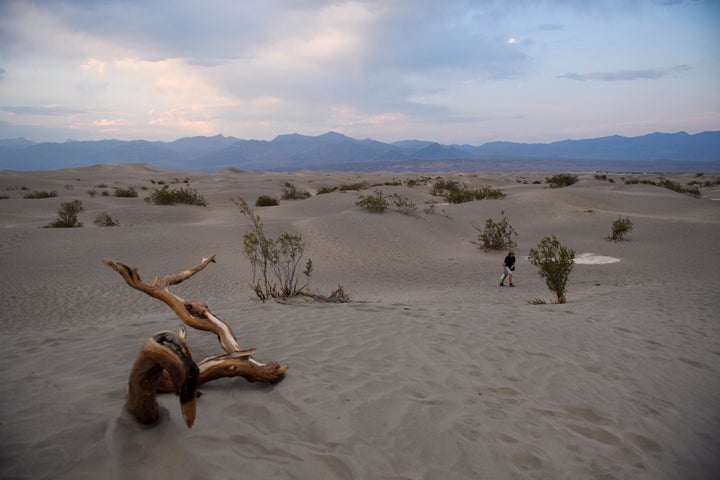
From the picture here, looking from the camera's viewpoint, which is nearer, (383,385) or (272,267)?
(383,385)

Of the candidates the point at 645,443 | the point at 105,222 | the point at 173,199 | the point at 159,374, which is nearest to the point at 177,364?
the point at 159,374

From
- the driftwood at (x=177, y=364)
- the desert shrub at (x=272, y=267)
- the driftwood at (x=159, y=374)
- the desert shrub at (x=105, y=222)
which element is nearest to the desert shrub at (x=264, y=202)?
the desert shrub at (x=105, y=222)

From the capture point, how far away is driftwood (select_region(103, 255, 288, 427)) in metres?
2.28

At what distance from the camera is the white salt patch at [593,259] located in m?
14.0

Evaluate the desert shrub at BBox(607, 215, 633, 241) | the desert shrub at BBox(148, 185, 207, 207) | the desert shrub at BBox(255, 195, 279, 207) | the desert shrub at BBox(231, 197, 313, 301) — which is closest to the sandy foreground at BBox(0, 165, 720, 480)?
the desert shrub at BBox(231, 197, 313, 301)

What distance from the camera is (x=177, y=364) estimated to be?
7.43ft

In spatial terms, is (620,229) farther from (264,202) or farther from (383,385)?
(264,202)

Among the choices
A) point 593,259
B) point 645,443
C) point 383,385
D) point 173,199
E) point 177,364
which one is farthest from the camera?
point 173,199

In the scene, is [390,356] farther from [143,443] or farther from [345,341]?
[143,443]

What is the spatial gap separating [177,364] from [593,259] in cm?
1539

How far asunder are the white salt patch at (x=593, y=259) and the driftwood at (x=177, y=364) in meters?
13.5

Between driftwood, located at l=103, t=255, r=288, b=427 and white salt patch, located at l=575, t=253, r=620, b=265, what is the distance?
44.5ft

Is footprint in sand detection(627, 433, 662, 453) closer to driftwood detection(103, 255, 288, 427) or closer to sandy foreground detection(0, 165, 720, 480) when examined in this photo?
sandy foreground detection(0, 165, 720, 480)

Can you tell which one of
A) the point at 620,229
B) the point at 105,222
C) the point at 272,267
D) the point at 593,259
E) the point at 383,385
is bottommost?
the point at 593,259
